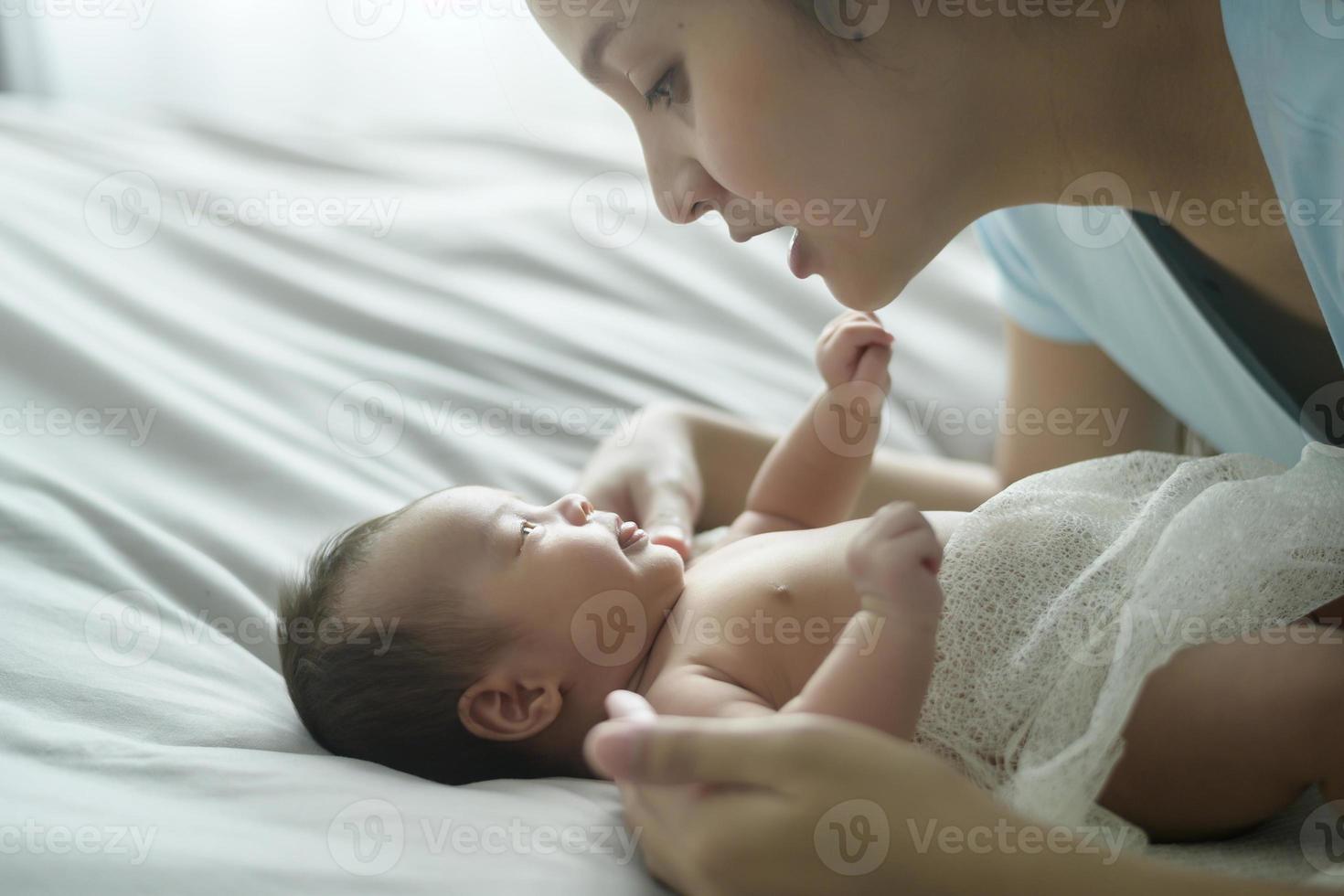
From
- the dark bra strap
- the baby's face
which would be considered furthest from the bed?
the dark bra strap

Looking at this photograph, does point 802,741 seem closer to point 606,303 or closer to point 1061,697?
point 1061,697

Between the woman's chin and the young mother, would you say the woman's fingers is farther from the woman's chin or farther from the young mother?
the woman's chin

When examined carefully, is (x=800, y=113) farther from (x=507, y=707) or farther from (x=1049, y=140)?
(x=507, y=707)

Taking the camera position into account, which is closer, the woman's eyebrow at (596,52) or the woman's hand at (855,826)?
the woman's hand at (855,826)

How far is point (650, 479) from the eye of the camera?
1.30 meters

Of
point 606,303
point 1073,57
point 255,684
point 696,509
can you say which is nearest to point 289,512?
point 255,684

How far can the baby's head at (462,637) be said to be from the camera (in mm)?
944

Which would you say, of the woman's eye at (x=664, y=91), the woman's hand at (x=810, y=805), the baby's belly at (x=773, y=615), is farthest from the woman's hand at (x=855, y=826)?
the woman's eye at (x=664, y=91)

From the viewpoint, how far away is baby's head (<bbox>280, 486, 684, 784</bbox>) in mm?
944

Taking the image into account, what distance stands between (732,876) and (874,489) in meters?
0.74

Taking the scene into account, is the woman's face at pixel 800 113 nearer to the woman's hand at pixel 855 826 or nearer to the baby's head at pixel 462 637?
the baby's head at pixel 462 637

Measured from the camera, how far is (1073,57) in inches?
37.7

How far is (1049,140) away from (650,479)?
21.0 inches

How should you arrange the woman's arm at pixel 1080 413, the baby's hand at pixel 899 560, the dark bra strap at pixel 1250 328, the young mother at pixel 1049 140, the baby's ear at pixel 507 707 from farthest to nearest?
1. the woman's arm at pixel 1080 413
2. the dark bra strap at pixel 1250 328
3. the baby's ear at pixel 507 707
4. the young mother at pixel 1049 140
5. the baby's hand at pixel 899 560
